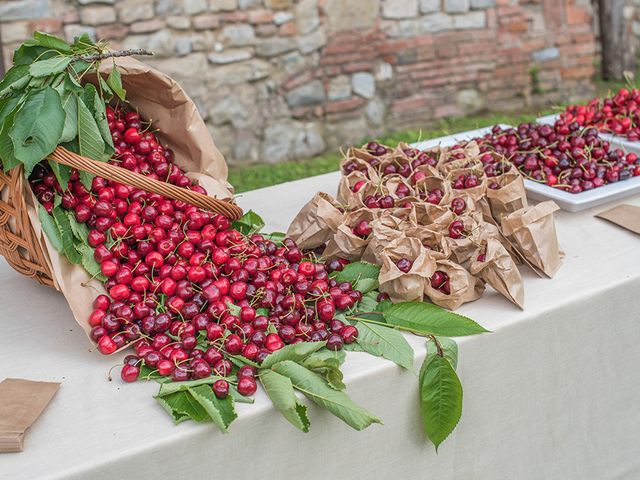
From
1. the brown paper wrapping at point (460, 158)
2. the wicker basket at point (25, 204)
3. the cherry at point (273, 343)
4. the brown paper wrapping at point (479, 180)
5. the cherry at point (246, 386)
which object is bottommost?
the cherry at point (246, 386)

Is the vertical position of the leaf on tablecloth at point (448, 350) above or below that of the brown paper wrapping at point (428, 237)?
below

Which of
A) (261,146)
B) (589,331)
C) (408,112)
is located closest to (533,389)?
(589,331)

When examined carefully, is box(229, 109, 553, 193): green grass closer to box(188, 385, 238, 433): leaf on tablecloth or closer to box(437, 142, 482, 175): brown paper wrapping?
box(437, 142, 482, 175): brown paper wrapping

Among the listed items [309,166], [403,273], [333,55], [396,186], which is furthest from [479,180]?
[333,55]

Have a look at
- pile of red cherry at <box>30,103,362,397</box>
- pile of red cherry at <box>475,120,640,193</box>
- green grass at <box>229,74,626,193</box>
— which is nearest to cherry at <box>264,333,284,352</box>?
pile of red cherry at <box>30,103,362,397</box>

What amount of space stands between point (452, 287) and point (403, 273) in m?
0.10

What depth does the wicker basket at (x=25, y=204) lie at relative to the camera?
4.10 ft

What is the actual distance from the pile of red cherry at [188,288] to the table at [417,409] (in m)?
0.07

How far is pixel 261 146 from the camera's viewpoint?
4.60 metres

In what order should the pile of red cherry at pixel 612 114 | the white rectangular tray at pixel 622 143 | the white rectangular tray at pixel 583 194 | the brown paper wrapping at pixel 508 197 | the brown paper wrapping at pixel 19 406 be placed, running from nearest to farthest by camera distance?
1. the brown paper wrapping at pixel 19 406
2. the brown paper wrapping at pixel 508 197
3. the white rectangular tray at pixel 583 194
4. the white rectangular tray at pixel 622 143
5. the pile of red cherry at pixel 612 114

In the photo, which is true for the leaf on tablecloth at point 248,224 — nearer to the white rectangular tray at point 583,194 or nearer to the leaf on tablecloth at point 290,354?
the leaf on tablecloth at point 290,354

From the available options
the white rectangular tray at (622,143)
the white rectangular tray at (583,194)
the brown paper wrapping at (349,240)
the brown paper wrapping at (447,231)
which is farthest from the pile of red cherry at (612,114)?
the brown paper wrapping at (349,240)

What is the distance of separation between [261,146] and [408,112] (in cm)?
106

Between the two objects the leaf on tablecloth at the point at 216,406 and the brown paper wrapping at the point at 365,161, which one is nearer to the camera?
the leaf on tablecloth at the point at 216,406
